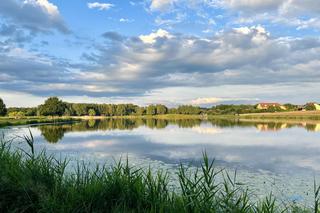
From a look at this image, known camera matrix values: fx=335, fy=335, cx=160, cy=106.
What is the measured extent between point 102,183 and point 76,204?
68cm

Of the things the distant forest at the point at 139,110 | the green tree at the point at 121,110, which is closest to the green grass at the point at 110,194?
the distant forest at the point at 139,110

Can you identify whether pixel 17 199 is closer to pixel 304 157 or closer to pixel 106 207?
pixel 106 207

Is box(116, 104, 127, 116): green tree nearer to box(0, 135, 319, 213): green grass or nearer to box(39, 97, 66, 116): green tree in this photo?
box(39, 97, 66, 116): green tree

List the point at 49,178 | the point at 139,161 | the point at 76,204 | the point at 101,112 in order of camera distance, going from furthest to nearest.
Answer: the point at 101,112, the point at 139,161, the point at 49,178, the point at 76,204

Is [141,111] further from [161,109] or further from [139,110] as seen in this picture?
[161,109]

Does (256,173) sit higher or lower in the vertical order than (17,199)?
lower

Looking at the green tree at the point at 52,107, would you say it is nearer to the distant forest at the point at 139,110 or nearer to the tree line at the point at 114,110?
the distant forest at the point at 139,110

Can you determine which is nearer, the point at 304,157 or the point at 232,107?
the point at 304,157

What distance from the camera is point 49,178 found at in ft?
18.9

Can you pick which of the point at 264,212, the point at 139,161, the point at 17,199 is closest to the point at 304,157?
the point at 139,161

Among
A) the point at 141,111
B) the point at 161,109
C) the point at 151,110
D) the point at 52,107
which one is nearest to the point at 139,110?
the point at 141,111

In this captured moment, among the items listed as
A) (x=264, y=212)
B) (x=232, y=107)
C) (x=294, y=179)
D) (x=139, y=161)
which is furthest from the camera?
(x=232, y=107)

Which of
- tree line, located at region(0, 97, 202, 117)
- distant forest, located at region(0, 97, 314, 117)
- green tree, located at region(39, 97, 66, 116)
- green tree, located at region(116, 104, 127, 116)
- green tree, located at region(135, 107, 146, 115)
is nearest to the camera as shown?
green tree, located at region(39, 97, 66, 116)

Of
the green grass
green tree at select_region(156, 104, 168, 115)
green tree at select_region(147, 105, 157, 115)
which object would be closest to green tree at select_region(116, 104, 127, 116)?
green tree at select_region(147, 105, 157, 115)
